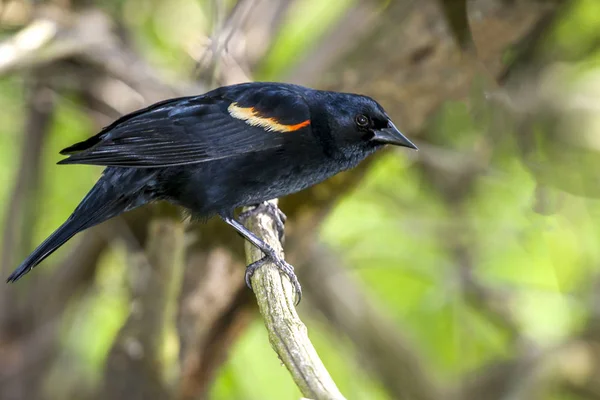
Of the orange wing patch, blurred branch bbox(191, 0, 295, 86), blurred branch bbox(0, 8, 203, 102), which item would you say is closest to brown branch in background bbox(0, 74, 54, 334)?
blurred branch bbox(0, 8, 203, 102)

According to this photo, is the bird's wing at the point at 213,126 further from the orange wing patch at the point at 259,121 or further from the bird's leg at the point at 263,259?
the bird's leg at the point at 263,259

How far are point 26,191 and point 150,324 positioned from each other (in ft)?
5.35

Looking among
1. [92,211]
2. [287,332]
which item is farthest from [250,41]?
[287,332]

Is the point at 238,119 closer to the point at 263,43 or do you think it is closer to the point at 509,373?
the point at 263,43

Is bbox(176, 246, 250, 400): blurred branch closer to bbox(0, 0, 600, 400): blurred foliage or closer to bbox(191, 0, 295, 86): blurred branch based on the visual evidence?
bbox(0, 0, 600, 400): blurred foliage

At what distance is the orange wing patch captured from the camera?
333cm

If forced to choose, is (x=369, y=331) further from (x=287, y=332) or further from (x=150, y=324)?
(x=287, y=332)

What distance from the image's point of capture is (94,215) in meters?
3.18

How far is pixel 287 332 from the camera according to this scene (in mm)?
2453

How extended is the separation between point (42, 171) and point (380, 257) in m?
2.31

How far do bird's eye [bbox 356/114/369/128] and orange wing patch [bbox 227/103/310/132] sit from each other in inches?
8.8

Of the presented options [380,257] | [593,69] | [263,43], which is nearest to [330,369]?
[380,257]

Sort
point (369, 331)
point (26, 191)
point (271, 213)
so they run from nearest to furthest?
point (271, 213)
point (26, 191)
point (369, 331)

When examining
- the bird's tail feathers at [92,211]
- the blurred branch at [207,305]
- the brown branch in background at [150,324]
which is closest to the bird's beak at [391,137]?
the bird's tail feathers at [92,211]
